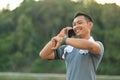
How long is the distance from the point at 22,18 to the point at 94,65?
78.2 feet

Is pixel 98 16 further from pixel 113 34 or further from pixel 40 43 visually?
pixel 40 43

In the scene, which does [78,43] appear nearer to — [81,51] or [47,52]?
[81,51]

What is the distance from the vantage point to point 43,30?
87.7 ft

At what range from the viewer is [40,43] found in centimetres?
2594

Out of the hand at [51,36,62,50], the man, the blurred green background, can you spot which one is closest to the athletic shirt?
the man

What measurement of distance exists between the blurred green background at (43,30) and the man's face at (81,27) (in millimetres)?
20123

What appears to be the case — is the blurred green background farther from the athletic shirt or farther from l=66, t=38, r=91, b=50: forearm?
l=66, t=38, r=91, b=50: forearm

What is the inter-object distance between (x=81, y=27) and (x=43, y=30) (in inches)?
944

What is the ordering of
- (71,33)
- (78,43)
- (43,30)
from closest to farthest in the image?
(78,43)
(71,33)
(43,30)

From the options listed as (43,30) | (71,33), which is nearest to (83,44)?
(71,33)

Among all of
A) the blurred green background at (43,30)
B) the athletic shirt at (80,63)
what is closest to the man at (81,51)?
the athletic shirt at (80,63)

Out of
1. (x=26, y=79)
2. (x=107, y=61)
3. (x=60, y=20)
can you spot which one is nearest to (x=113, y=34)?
(x=107, y=61)

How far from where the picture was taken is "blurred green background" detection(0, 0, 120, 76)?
2445 centimetres

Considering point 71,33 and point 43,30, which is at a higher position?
point 71,33
